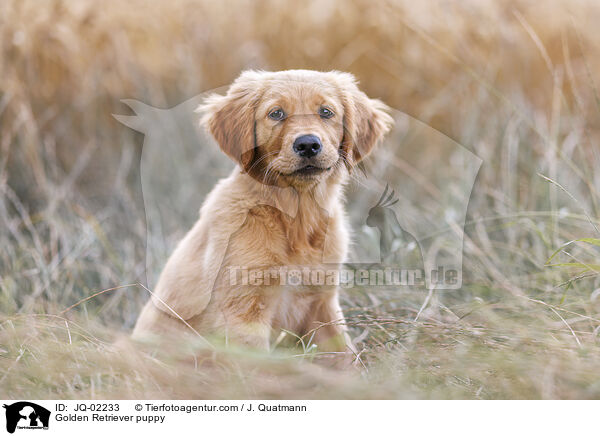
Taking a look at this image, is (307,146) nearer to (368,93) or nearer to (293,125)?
(293,125)

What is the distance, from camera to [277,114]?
8.45 feet

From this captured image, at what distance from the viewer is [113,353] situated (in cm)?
239

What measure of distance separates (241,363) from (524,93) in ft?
9.97

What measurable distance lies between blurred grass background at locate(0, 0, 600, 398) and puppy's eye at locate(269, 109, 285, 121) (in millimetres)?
668

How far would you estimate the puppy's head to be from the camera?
2.50 metres

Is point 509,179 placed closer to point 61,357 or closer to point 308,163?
point 308,163

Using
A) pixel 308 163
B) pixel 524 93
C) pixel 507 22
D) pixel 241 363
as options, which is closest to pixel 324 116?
pixel 308 163

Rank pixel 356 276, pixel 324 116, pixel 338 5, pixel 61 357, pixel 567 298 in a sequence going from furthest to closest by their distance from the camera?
pixel 338 5
pixel 356 276
pixel 567 298
pixel 324 116
pixel 61 357

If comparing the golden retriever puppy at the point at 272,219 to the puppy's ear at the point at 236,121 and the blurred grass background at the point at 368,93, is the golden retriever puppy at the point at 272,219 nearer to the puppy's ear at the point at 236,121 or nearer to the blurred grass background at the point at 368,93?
the puppy's ear at the point at 236,121

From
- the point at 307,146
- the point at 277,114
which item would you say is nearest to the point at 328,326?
the point at 307,146
